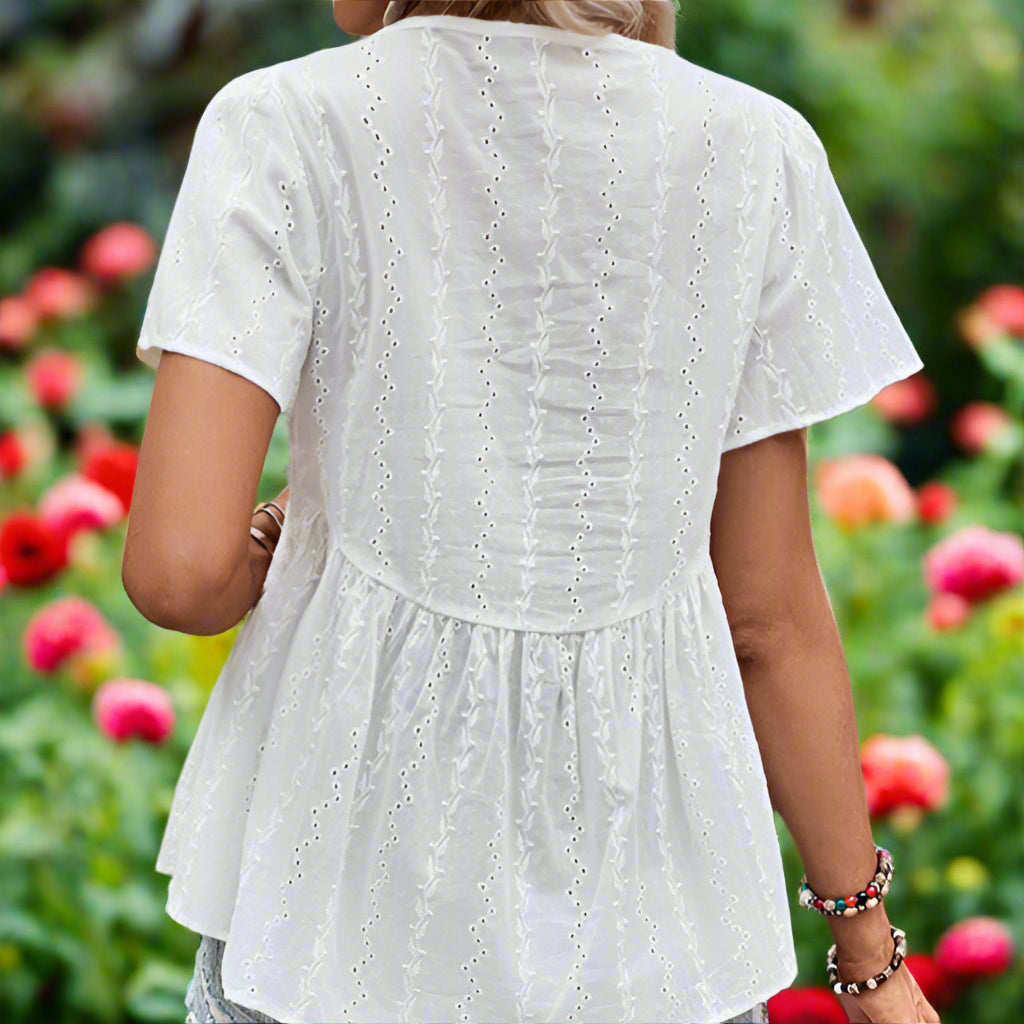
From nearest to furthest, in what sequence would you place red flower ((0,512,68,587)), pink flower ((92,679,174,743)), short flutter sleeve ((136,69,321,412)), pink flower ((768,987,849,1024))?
short flutter sleeve ((136,69,321,412))
pink flower ((768,987,849,1024))
pink flower ((92,679,174,743))
red flower ((0,512,68,587))

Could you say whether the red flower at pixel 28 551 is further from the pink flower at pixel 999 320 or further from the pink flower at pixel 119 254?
the pink flower at pixel 999 320

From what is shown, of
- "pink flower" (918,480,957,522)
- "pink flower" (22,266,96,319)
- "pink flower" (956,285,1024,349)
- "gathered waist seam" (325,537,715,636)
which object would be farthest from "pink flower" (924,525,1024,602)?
"pink flower" (22,266,96,319)

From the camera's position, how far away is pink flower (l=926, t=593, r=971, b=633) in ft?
8.63

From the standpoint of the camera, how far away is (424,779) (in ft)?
3.43

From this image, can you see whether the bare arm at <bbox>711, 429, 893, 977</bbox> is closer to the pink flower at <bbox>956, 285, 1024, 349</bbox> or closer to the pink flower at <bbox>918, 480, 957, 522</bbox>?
the pink flower at <bbox>918, 480, 957, 522</bbox>

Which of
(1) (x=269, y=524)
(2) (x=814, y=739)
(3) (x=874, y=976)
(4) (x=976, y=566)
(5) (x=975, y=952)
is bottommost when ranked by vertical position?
(5) (x=975, y=952)

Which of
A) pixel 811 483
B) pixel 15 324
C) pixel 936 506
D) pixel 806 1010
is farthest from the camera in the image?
pixel 15 324

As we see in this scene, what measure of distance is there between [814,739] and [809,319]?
13.4 inches

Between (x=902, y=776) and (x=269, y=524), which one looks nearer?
(x=269, y=524)

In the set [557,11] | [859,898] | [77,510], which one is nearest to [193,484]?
[557,11]

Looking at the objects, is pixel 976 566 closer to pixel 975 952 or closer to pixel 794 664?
pixel 975 952

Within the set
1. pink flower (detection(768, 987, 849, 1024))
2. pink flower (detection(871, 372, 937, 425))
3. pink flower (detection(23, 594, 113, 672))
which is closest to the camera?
pink flower (detection(768, 987, 849, 1024))

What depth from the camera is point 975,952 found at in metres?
2.12

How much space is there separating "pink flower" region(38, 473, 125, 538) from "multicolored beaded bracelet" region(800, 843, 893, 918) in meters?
1.68
